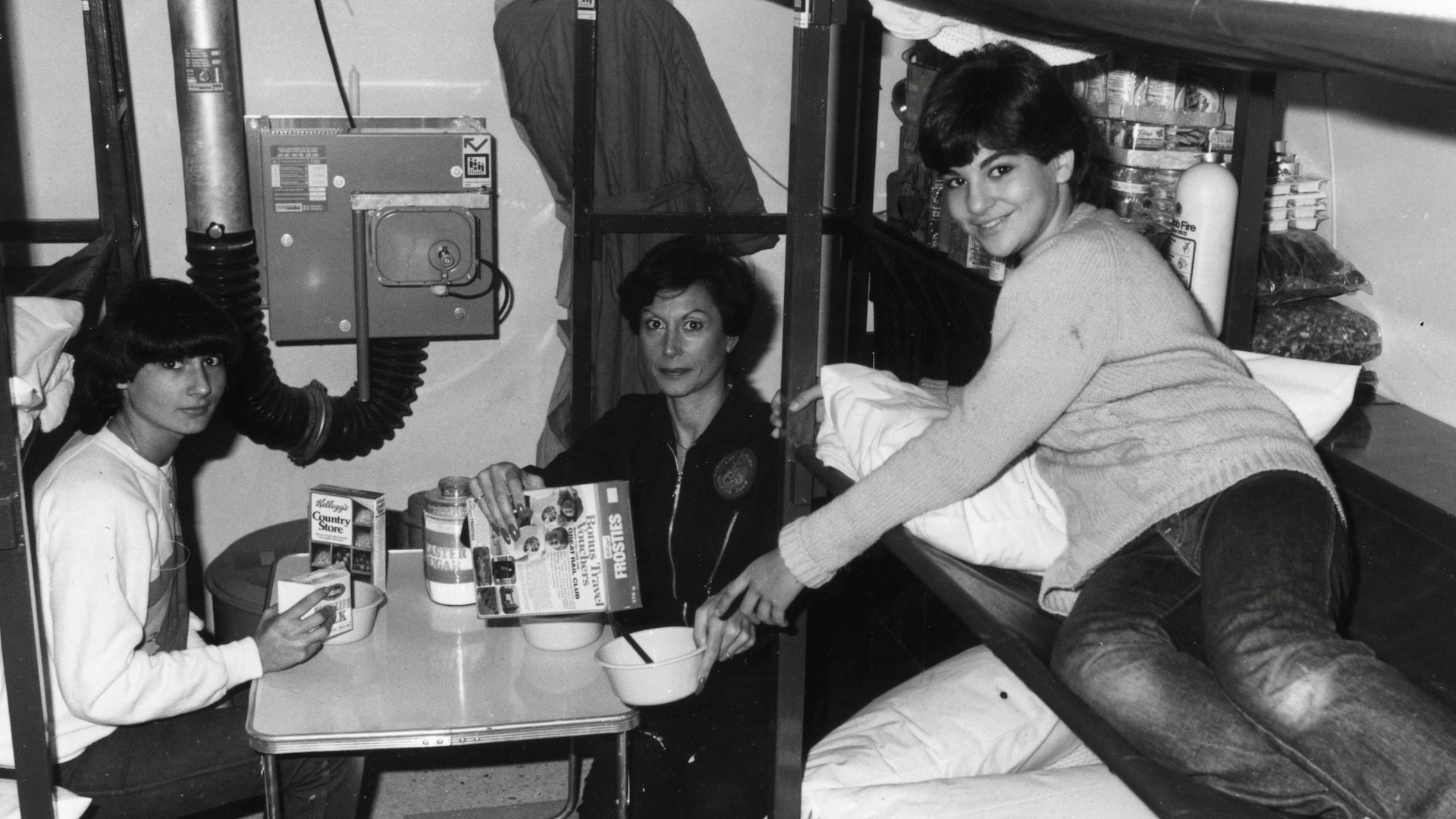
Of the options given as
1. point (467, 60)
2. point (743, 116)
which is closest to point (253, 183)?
point (467, 60)

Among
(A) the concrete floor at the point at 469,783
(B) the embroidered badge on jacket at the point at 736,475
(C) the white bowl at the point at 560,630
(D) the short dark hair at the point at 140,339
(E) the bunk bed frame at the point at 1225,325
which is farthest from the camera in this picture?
(A) the concrete floor at the point at 469,783

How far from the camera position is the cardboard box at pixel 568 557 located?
222 centimetres

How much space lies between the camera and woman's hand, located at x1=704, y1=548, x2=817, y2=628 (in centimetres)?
184

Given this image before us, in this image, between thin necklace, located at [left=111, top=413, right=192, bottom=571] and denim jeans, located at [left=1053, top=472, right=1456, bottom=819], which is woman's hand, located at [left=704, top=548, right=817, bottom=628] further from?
thin necklace, located at [left=111, top=413, right=192, bottom=571]

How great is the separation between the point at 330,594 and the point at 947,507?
4.18 feet

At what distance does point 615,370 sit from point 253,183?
1.22 m

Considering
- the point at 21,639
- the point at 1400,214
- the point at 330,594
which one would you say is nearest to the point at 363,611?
the point at 330,594

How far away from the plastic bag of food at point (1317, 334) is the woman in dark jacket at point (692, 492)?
3.27ft

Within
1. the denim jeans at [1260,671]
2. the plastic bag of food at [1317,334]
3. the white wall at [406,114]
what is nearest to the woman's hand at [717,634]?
the denim jeans at [1260,671]

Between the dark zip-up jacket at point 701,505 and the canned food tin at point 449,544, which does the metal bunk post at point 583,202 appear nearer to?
the dark zip-up jacket at point 701,505

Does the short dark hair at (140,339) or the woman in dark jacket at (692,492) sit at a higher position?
the short dark hair at (140,339)

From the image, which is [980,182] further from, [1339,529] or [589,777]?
[589,777]

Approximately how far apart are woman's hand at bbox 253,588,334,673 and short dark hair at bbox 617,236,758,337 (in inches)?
37.4

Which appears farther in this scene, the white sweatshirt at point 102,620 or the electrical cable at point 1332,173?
the electrical cable at point 1332,173
